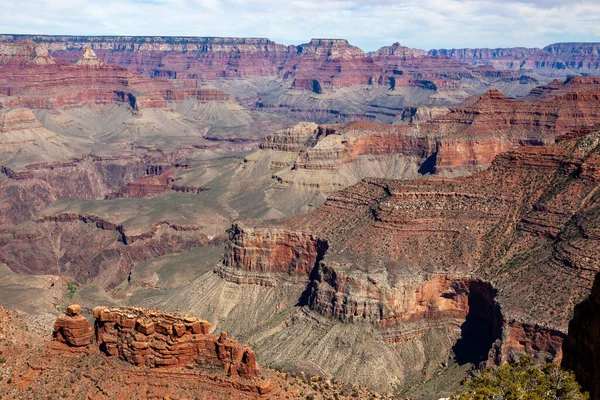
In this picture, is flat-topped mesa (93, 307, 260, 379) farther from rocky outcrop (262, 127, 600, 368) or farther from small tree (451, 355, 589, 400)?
rocky outcrop (262, 127, 600, 368)

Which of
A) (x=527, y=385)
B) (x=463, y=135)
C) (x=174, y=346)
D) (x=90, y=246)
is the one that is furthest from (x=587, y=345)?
(x=463, y=135)

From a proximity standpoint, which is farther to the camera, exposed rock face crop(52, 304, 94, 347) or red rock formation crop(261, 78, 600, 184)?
red rock formation crop(261, 78, 600, 184)

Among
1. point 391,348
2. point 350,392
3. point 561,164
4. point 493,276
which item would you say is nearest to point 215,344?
point 350,392

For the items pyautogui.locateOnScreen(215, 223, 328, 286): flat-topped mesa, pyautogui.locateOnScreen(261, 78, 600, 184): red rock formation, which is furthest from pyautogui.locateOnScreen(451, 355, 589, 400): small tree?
pyautogui.locateOnScreen(261, 78, 600, 184): red rock formation

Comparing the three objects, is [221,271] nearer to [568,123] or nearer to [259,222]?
[259,222]

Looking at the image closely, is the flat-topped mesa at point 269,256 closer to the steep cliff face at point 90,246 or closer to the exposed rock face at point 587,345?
the steep cliff face at point 90,246

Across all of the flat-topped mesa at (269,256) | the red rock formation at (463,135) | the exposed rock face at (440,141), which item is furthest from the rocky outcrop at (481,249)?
the red rock formation at (463,135)

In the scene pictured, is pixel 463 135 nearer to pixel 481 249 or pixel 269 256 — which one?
pixel 269 256
